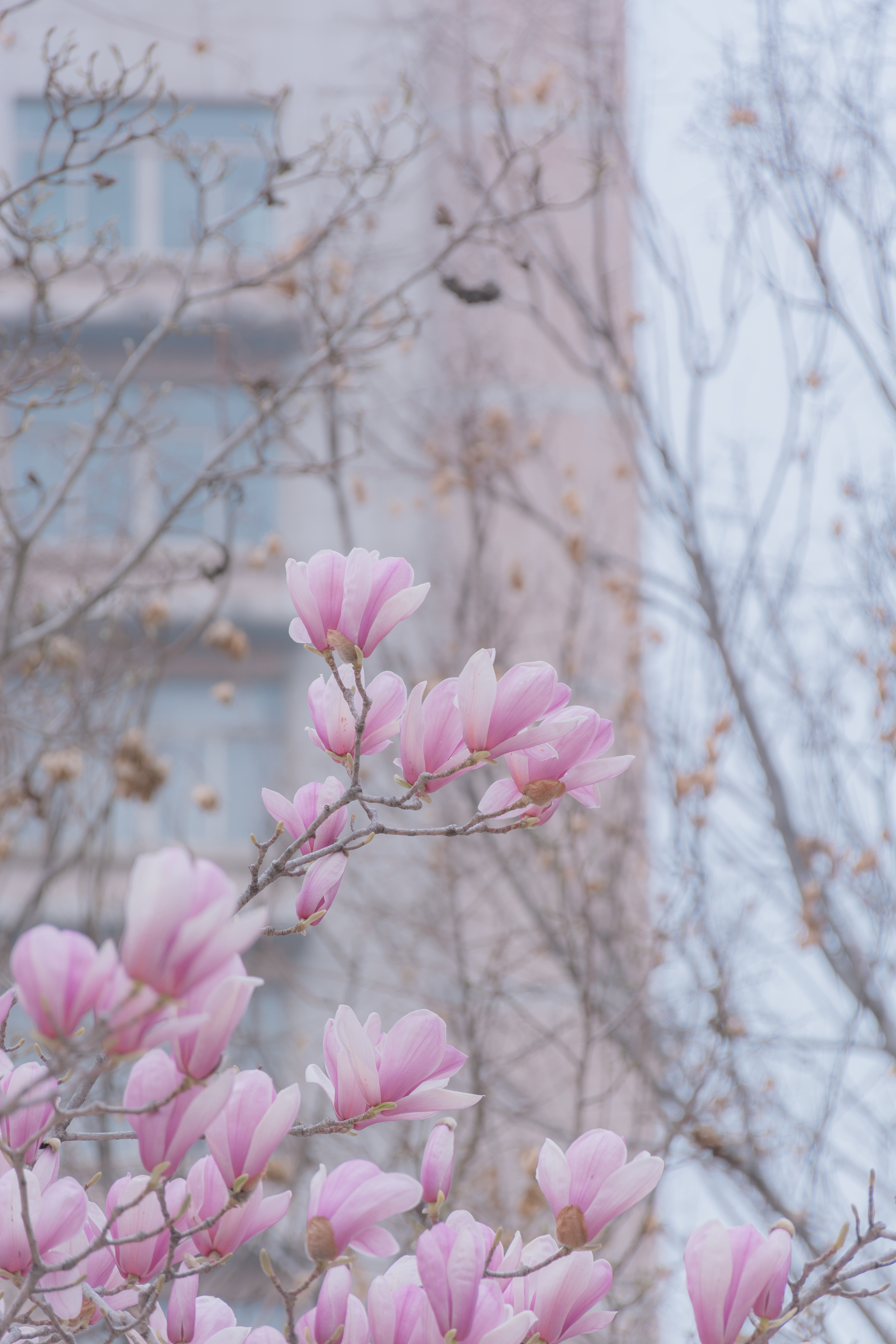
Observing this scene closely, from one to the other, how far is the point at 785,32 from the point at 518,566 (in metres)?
1.80

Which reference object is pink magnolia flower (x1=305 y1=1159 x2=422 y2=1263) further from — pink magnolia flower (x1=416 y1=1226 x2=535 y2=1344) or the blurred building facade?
the blurred building facade

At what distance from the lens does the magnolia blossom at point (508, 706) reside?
956 millimetres

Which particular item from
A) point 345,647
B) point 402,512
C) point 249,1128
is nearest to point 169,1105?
point 249,1128

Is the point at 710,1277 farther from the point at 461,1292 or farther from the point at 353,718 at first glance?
the point at 353,718

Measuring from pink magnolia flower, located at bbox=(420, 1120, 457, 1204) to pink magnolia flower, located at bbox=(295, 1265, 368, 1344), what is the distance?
96 mm

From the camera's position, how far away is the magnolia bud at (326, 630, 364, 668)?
3.27 ft

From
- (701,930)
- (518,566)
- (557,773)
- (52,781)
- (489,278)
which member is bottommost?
(701,930)

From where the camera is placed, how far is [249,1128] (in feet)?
2.67

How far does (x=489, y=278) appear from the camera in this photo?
3.90 metres

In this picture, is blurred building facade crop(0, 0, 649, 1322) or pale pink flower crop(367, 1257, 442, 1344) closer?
pale pink flower crop(367, 1257, 442, 1344)

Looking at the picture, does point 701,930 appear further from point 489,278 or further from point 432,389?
point 432,389

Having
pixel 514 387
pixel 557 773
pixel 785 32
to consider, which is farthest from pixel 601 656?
pixel 557 773

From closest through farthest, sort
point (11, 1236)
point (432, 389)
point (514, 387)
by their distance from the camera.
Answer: point (11, 1236)
point (514, 387)
point (432, 389)

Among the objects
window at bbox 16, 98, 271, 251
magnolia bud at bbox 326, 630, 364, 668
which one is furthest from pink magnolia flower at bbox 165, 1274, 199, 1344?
window at bbox 16, 98, 271, 251
